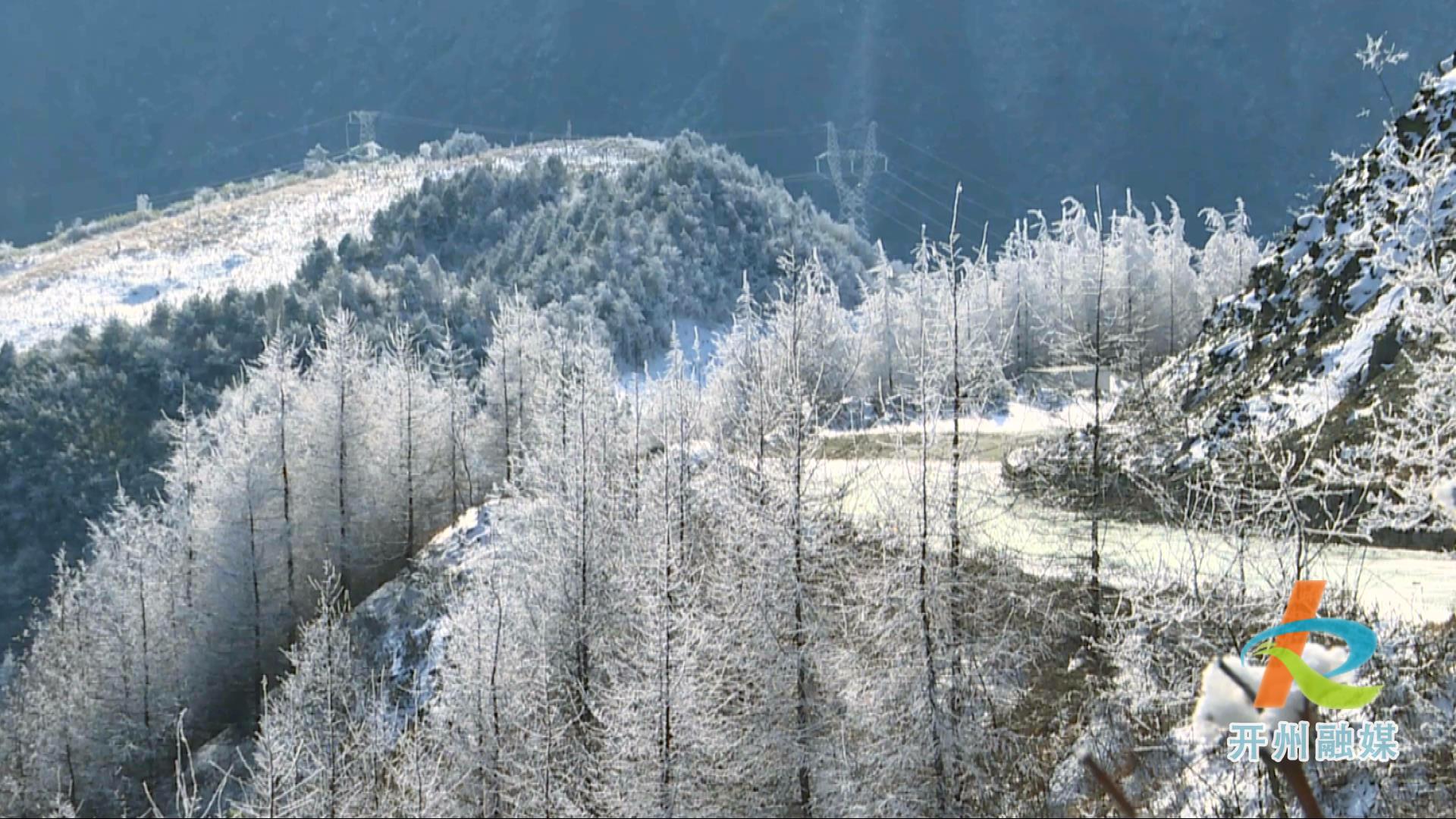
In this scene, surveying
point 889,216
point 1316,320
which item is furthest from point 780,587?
point 889,216

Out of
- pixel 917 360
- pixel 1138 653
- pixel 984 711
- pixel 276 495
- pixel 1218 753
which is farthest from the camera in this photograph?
pixel 276 495

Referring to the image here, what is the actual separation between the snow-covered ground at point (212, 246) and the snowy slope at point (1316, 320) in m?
78.7

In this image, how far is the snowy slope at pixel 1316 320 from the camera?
20.3 meters

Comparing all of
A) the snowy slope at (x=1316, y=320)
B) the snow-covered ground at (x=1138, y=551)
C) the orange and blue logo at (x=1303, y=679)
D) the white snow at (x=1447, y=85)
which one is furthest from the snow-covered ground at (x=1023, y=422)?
the orange and blue logo at (x=1303, y=679)

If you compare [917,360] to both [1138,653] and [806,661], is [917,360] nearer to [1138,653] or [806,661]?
[806,661]

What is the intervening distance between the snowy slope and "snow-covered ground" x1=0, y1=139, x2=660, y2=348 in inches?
3100

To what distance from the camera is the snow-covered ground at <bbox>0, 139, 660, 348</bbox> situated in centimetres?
9419

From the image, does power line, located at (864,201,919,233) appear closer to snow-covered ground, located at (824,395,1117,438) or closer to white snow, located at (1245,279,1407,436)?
snow-covered ground, located at (824,395,1117,438)

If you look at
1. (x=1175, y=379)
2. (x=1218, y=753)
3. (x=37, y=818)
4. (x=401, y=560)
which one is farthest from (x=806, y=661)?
(x=37, y=818)

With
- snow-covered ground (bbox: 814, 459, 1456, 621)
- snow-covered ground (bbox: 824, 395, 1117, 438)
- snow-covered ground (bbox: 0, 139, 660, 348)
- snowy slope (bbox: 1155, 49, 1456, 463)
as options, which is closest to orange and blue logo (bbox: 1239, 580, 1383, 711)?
snow-covered ground (bbox: 814, 459, 1456, 621)

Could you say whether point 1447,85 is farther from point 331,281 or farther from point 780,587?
point 331,281

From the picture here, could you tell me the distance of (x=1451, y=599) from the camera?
46.6 ft

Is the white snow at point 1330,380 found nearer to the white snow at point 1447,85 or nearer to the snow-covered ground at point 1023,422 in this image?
the snow-covered ground at point 1023,422

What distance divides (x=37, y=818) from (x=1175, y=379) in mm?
36358
